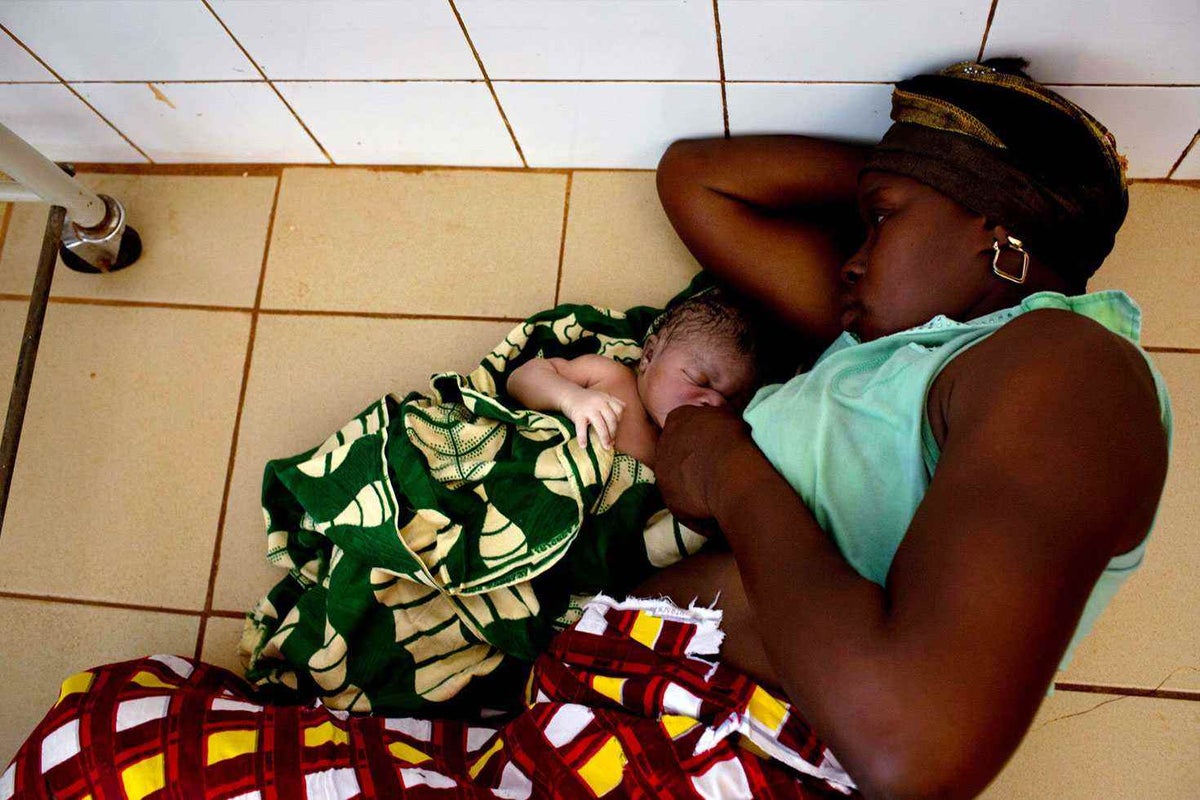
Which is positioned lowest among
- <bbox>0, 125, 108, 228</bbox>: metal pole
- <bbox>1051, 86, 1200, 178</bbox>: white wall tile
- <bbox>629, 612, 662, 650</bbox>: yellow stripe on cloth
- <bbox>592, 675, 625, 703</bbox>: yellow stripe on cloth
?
<bbox>592, 675, 625, 703</bbox>: yellow stripe on cloth

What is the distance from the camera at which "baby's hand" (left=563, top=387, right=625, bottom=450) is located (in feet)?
4.09

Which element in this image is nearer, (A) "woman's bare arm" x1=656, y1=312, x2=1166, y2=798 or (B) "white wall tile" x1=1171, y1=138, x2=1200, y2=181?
(A) "woman's bare arm" x1=656, y1=312, x2=1166, y2=798

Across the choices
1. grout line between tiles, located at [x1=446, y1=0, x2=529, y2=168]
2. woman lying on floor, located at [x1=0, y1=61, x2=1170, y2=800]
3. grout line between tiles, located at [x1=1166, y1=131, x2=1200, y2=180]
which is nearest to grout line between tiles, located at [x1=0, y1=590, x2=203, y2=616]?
woman lying on floor, located at [x1=0, y1=61, x2=1170, y2=800]

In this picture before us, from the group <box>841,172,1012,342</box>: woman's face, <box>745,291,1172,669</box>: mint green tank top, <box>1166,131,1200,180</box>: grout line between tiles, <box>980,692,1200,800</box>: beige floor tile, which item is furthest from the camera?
<box>1166,131,1200,180</box>: grout line between tiles

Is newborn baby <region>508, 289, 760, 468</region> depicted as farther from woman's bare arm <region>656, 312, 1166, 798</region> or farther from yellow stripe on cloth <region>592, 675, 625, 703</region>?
woman's bare arm <region>656, 312, 1166, 798</region>

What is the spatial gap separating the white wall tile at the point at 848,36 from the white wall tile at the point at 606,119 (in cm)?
10

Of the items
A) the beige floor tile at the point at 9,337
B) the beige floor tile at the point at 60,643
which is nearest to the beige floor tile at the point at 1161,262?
the beige floor tile at the point at 60,643

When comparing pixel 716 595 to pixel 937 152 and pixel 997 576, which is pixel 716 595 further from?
pixel 937 152

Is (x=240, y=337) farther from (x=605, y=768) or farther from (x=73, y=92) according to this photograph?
(x=605, y=768)

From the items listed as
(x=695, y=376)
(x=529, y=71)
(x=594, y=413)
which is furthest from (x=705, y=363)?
(x=529, y=71)

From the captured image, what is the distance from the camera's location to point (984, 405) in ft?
2.53

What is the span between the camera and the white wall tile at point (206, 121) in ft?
4.95

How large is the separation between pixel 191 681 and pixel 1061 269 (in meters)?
1.14

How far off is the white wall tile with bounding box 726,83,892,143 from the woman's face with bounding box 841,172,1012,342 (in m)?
0.26
